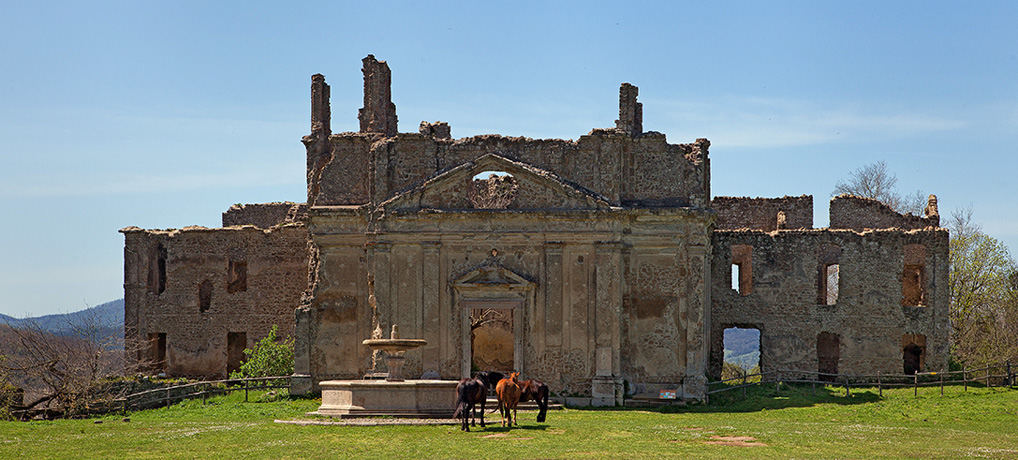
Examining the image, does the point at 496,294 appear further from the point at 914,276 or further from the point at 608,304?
the point at 914,276

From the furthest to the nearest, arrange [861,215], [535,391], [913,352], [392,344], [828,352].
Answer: [861,215] → [913,352] → [828,352] → [392,344] → [535,391]

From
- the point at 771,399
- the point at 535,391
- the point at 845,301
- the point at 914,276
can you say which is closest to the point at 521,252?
the point at 535,391

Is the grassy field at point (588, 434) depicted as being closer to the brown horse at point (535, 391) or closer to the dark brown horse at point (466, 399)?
the dark brown horse at point (466, 399)

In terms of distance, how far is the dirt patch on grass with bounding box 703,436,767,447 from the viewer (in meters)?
20.2

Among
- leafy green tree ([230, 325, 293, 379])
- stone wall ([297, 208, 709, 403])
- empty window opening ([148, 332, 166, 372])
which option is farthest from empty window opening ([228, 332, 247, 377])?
stone wall ([297, 208, 709, 403])

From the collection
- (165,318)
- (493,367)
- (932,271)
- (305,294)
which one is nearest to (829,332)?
(932,271)

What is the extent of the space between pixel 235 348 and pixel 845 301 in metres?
21.0

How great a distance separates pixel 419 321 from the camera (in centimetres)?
3067

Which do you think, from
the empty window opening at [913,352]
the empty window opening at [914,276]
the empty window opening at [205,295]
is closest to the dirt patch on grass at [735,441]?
the empty window opening at [914,276]

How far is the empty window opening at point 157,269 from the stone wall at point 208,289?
0.04 metres

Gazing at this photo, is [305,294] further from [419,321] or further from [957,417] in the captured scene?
[957,417]

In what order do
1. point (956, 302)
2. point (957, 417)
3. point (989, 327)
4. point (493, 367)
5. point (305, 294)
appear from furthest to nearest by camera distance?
point (956, 302) < point (989, 327) < point (493, 367) < point (305, 294) < point (957, 417)

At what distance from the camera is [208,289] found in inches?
1624

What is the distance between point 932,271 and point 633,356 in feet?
37.1
